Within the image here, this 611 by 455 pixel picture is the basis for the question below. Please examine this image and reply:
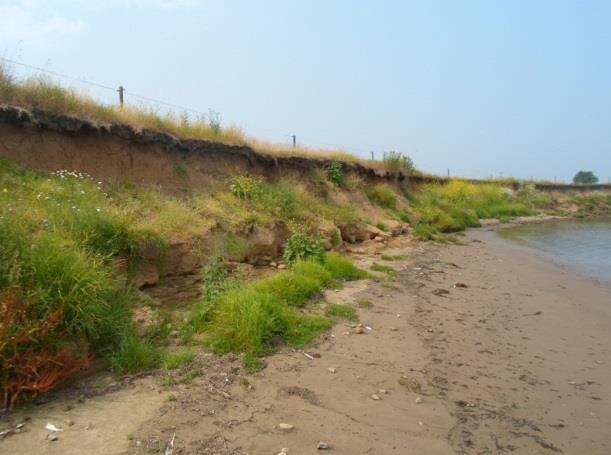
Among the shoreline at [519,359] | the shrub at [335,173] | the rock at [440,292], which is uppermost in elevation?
the shrub at [335,173]

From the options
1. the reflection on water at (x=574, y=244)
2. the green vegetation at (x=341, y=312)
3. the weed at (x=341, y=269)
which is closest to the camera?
the green vegetation at (x=341, y=312)

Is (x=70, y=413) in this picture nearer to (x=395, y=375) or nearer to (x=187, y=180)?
(x=395, y=375)

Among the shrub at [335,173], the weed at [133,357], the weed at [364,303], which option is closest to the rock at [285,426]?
the weed at [133,357]

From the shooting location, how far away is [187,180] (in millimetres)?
11203

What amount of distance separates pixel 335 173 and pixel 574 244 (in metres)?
9.17

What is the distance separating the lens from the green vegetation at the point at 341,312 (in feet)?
22.4

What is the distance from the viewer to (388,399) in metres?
4.64

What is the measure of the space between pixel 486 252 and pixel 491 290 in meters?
5.38

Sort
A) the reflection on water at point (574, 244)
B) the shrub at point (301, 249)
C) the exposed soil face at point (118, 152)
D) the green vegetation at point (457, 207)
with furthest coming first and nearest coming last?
the green vegetation at point (457, 207) → the reflection on water at point (574, 244) → the shrub at point (301, 249) → the exposed soil face at point (118, 152)

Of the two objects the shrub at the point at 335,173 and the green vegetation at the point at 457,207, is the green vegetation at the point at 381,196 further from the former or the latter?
the shrub at the point at 335,173

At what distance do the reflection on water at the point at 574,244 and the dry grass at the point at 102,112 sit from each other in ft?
28.5

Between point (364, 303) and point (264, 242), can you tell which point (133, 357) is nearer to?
point (364, 303)

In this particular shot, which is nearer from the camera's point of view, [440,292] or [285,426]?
[285,426]

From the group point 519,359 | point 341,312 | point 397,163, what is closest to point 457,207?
point 397,163
